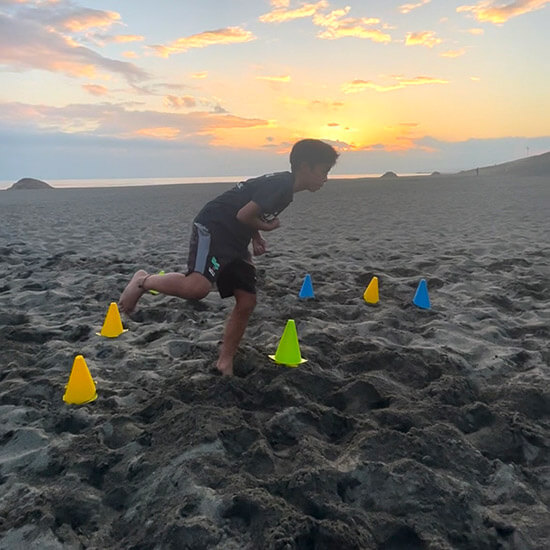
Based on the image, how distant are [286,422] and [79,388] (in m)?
1.48

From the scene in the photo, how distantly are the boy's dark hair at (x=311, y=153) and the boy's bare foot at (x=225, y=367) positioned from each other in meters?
1.62

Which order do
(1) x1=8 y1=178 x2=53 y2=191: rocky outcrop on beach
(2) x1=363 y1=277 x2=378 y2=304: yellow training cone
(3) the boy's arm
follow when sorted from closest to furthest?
1. (3) the boy's arm
2. (2) x1=363 y1=277 x2=378 y2=304: yellow training cone
3. (1) x1=8 y1=178 x2=53 y2=191: rocky outcrop on beach

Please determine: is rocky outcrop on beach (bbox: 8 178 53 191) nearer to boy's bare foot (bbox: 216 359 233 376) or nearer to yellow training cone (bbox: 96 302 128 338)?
yellow training cone (bbox: 96 302 128 338)

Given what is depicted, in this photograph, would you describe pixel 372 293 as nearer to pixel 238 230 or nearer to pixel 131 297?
pixel 238 230

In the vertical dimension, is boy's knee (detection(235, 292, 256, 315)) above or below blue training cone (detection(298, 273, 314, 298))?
above

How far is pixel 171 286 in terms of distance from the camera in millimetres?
4004

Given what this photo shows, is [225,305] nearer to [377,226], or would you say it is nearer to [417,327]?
[417,327]

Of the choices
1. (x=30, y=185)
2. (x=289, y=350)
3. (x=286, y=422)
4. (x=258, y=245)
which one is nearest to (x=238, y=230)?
(x=258, y=245)

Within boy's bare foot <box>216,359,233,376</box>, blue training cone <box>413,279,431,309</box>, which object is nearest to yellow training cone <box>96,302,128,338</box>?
boy's bare foot <box>216,359,233,376</box>

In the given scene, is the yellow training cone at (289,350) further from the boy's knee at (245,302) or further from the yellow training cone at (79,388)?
the yellow training cone at (79,388)

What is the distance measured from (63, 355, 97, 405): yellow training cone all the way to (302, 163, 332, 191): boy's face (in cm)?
214

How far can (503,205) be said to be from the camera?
17.9 meters

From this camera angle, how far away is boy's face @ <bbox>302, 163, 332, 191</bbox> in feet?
12.8

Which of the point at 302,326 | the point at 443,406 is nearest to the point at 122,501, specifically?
the point at 443,406
